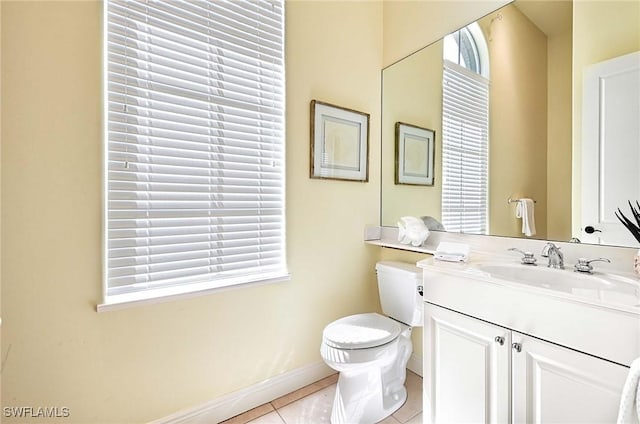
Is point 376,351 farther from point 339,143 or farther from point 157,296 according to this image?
point 339,143

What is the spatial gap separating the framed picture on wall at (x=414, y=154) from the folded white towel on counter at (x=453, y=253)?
0.63 metres

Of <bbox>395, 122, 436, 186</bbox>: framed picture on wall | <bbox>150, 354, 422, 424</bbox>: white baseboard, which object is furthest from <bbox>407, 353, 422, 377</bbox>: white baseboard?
<bbox>395, 122, 436, 186</bbox>: framed picture on wall

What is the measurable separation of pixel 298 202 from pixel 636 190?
1.52m

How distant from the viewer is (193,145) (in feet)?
4.74

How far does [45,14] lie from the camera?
3.72ft

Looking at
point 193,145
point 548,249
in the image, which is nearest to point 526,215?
point 548,249

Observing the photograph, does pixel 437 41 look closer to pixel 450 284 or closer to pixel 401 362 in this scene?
pixel 450 284

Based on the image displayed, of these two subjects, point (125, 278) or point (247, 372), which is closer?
point (125, 278)

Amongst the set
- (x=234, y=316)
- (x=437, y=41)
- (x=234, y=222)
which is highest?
(x=437, y=41)

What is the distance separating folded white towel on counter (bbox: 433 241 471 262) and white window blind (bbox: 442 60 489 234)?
0.33 m

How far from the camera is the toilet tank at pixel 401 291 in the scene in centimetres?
166

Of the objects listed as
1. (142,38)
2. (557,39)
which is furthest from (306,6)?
(557,39)

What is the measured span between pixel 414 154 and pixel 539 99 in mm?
762

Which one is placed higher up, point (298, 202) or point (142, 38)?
point (142, 38)
